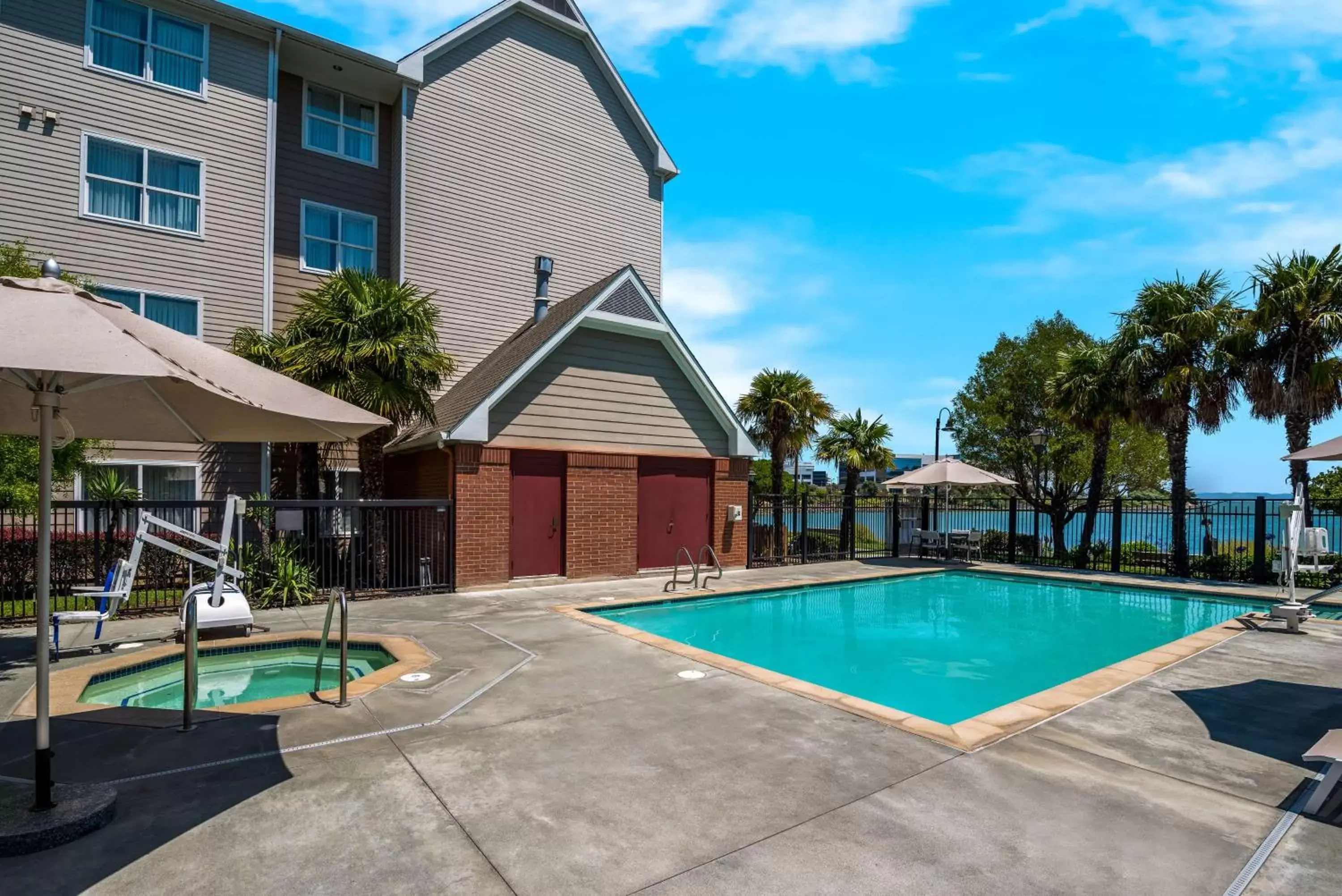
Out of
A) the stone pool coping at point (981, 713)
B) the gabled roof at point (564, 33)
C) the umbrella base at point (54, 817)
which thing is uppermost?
the gabled roof at point (564, 33)

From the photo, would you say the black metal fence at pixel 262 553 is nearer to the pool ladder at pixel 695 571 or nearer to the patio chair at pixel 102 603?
the patio chair at pixel 102 603

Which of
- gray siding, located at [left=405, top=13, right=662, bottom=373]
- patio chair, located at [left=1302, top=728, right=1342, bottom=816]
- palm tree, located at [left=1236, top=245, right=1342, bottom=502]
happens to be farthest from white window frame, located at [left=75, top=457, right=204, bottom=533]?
palm tree, located at [left=1236, top=245, right=1342, bottom=502]

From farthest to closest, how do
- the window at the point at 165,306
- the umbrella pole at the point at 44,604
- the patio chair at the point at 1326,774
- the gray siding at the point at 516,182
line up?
the gray siding at the point at 516,182, the window at the point at 165,306, the patio chair at the point at 1326,774, the umbrella pole at the point at 44,604

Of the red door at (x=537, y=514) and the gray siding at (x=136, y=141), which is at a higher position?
the gray siding at (x=136, y=141)

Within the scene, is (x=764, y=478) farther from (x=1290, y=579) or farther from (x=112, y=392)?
(x=112, y=392)

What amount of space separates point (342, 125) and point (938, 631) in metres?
17.6

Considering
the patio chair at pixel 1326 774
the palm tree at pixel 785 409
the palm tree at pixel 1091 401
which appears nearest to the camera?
the patio chair at pixel 1326 774

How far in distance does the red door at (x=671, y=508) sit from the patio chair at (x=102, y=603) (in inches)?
369

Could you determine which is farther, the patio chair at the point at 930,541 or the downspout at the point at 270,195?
the patio chair at the point at 930,541

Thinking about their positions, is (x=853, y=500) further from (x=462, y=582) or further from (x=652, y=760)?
(x=652, y=760)

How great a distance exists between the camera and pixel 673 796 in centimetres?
420

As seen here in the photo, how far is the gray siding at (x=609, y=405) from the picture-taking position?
13781mm

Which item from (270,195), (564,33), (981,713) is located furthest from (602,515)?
(564,33)

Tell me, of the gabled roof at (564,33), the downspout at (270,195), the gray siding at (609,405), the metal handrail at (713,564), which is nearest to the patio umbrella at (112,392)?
the gray siding at (609,405)
